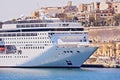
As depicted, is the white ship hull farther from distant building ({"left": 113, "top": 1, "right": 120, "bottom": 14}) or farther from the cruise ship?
distant building ({"left": 113, "top": 1, "right": 120, "bottom": 14})

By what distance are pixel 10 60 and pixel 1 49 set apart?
1.76 m

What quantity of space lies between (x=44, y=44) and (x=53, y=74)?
8217 mm

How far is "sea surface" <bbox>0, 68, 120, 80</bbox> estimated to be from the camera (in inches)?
2613

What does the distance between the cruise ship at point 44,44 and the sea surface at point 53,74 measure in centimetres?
108

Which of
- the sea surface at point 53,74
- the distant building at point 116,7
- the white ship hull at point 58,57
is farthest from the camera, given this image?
the distant building at point 116,7

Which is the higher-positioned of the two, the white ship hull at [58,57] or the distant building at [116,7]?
the distant building at [116,7]

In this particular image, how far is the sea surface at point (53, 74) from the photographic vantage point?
66.4 metres

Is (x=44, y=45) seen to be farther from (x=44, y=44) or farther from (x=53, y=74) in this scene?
(x=53, y=74)

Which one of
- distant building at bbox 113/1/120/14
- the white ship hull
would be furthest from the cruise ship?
distant building at bbox 113/1/120/14

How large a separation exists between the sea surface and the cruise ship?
108 cm

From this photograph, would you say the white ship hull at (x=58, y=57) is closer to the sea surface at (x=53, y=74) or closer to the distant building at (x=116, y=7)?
the sea surface at (x=53, y=74)

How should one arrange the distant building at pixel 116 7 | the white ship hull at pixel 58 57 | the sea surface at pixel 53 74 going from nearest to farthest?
the sea surface at pixel 53 74
the white ship hull at pixel 58 57
the distant building at pixel 116 7

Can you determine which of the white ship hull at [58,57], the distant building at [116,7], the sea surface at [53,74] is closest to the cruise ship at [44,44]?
the white ship hull at [58,57]

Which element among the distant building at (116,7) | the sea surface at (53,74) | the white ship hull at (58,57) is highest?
the distant building at (116,7)
